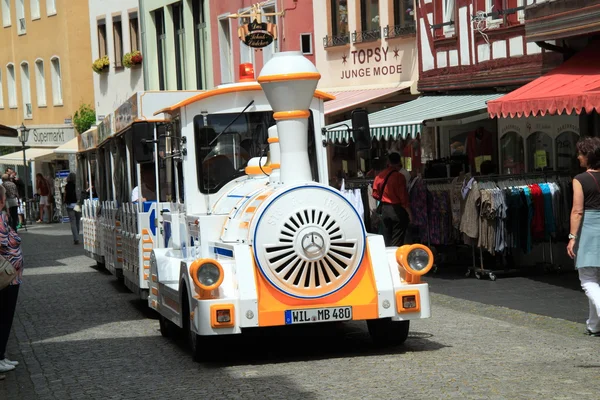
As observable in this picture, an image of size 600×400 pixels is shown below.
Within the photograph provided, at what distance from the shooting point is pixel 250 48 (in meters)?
33.0

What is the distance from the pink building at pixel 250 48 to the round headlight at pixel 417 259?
58.2ft

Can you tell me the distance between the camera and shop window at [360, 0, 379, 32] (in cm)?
2634

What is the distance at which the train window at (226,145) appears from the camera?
1188cm

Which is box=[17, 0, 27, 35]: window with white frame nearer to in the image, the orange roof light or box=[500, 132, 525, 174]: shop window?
Answer: box=[500, 132, 525, 174]: shop window

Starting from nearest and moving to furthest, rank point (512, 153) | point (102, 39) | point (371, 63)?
point (512, 153)
point (371, 63)
point (102, 39)

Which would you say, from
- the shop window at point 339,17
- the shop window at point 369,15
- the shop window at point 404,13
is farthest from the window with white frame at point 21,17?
the shop window at point 404,13

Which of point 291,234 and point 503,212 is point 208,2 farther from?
point 291,234

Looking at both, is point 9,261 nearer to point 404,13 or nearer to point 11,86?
point 404,13

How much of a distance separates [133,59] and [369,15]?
14.7 m

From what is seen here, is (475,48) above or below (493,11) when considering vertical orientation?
below

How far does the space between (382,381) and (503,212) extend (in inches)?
296

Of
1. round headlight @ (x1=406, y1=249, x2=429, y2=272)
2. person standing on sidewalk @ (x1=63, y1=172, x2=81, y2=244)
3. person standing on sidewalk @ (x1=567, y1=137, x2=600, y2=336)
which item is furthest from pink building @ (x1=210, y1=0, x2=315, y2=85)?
round headlight @ (x1=406, y1=249, x2=429, y2=272)

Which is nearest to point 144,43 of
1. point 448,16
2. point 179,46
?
point 179,46

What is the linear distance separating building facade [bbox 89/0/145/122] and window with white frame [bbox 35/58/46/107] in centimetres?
643
